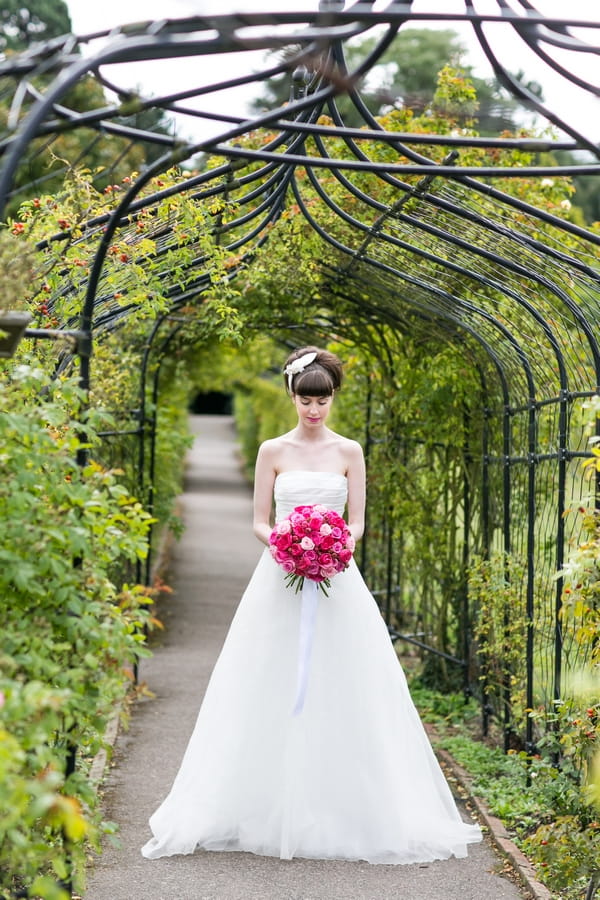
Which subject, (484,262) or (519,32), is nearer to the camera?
(519,32)

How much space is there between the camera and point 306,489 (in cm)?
483

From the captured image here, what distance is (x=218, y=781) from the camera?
14.9 feet

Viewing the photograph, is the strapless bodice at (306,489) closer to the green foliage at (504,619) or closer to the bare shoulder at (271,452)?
the bare shoulder at (271,452)

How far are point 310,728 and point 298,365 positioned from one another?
1.58 metres

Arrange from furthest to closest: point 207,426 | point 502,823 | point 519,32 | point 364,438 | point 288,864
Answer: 1. point 207,426
2. point 364,438
3. point 502,823
4. point 288,864
5. point 519,32

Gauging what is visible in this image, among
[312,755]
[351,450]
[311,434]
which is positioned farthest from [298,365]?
[312,755]

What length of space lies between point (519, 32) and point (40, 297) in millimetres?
2305

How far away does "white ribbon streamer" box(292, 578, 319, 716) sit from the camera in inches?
181

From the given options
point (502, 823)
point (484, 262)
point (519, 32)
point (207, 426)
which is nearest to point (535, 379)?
point (484, 262)

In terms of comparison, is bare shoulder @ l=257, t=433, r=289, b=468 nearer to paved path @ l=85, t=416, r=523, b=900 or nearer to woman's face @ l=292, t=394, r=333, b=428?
woman's face @ l=292, t=394, r=333, b=428

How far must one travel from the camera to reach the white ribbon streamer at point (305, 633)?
4586 mm

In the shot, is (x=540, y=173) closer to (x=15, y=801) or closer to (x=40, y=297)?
(x=40, y=297)

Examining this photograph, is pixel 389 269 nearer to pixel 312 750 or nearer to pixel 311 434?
pixel 311 434

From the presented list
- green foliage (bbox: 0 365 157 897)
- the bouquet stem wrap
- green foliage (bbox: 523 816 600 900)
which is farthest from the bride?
green foliage (bbox: 0 365 157 897)
